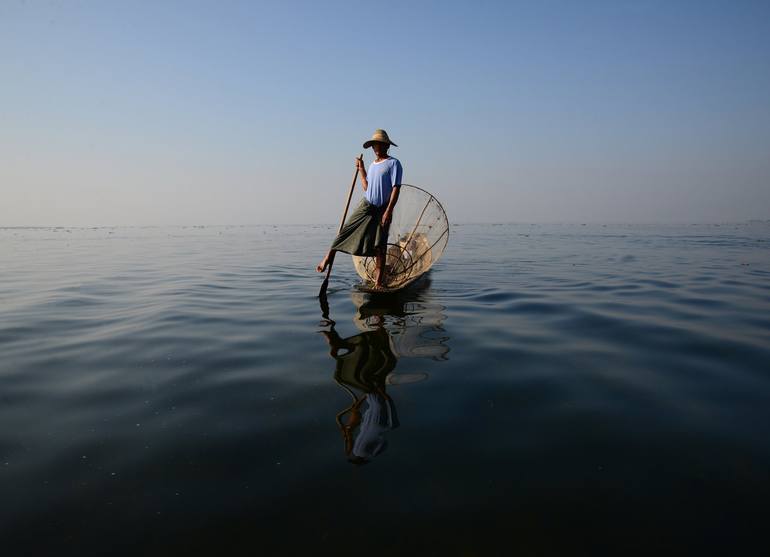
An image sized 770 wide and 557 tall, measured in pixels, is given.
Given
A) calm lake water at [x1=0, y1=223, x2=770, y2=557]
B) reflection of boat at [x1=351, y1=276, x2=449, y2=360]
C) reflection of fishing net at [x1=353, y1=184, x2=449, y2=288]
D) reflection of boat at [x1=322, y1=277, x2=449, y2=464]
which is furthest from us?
reflection of fishing net at [x1=353, y1=184, x2=449, y2=288]

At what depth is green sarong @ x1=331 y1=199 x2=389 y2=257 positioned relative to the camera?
6762 mm

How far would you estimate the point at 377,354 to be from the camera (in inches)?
158

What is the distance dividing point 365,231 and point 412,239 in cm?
271

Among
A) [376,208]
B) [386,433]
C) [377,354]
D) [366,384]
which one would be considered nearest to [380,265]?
[376,208]

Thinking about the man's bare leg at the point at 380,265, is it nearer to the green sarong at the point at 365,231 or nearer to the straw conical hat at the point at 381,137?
the green sarong at the point at 365,231

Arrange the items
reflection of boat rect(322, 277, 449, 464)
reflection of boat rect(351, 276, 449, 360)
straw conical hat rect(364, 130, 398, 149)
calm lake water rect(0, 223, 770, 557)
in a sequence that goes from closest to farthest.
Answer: calm lake water rect(0, 223, 770, 557) → reflection of boat rect(322, 277, 449, 464) → reflection of boat rect(351, 276, 449, 360) → straw conical hat rect(364, 130, 398, 149)

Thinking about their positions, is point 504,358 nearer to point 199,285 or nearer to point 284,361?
point 284,361

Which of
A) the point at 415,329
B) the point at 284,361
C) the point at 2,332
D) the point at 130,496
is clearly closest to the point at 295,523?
the point at 130,496

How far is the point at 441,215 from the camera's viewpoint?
9.02 m

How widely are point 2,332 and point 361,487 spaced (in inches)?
201

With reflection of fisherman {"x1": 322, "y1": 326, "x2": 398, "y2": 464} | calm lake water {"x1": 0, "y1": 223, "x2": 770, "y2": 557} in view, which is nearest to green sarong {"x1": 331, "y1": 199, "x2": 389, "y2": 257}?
calm lake water {"x1": 0, "y1": 223, "x2": 770, "y2": 557}

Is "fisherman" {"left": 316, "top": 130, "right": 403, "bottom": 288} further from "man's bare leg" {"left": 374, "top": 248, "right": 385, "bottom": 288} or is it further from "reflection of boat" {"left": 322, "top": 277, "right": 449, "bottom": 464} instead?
"reflection of boat" {"left": 322, "top": 277, "right": 449, "bottom": 464}

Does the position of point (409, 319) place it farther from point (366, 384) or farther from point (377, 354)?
point (366, 384)

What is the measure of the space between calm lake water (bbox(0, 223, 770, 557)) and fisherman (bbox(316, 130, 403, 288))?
1651 mm
